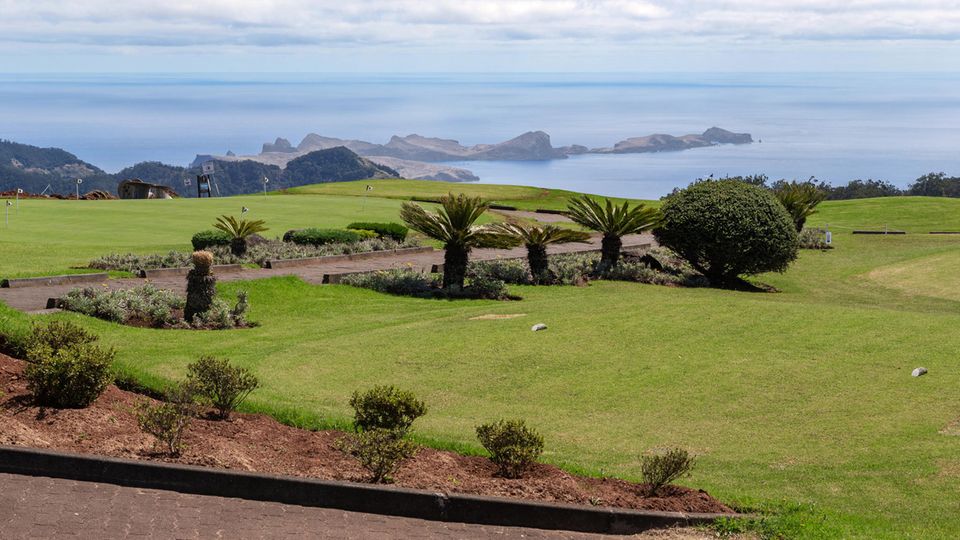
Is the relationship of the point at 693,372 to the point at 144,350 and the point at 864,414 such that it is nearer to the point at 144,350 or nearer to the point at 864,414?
the point at 864,414

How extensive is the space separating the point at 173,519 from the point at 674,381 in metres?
8.72

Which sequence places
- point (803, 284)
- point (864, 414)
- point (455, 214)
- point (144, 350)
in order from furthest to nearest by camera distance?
point (803, 284) < point (455, 214) < point (144, 350) < point (864, 414)

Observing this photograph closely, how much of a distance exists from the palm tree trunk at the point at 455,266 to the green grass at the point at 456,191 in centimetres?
2912

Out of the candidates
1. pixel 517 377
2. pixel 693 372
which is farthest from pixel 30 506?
pixel 693 372

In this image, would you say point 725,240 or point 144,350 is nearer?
point 144,350

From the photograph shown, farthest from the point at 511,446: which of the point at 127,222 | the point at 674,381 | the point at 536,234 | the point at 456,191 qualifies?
the point at 456,191

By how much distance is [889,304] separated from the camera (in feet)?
95.8

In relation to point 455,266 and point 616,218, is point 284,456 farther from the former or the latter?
point 616,218

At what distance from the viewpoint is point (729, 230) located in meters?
31.6

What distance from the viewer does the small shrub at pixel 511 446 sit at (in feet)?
33.0

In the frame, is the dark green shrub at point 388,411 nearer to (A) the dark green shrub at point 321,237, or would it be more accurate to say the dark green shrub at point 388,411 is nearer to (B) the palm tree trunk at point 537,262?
(B) the palm tree trunk at point 537,262

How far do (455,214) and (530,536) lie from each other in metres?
18.9

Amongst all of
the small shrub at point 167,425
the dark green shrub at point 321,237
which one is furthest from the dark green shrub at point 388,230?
the small shrub at point 167,425

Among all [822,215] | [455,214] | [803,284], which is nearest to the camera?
[455,214]
